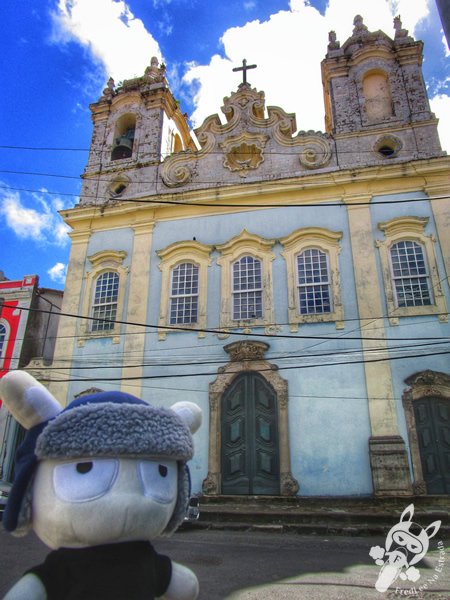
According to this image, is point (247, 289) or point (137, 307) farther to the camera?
point (137, 307)

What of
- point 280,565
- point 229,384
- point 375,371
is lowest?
point 280,565

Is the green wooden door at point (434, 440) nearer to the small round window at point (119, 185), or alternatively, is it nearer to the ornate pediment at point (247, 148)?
the ornate pediment at point (247, 148)

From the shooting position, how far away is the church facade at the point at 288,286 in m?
10.2

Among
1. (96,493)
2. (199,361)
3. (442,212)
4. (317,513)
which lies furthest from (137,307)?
(96,493)

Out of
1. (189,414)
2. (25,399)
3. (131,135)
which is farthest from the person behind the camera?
(131,135)

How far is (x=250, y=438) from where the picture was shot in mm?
10680

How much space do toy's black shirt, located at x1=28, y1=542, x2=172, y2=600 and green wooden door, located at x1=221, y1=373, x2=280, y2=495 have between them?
8.63 meters

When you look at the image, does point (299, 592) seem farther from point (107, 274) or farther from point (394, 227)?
point (107, 274)

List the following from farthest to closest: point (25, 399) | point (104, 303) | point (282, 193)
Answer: point (104, 303), point (282, 193), point (25, 399)

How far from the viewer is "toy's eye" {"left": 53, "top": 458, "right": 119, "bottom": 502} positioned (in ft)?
7.02

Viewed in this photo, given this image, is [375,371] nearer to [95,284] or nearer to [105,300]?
[105,300]

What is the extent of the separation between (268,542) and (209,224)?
901 cm

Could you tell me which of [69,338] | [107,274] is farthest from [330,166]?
[69,338]

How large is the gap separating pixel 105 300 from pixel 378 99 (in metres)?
11.4
